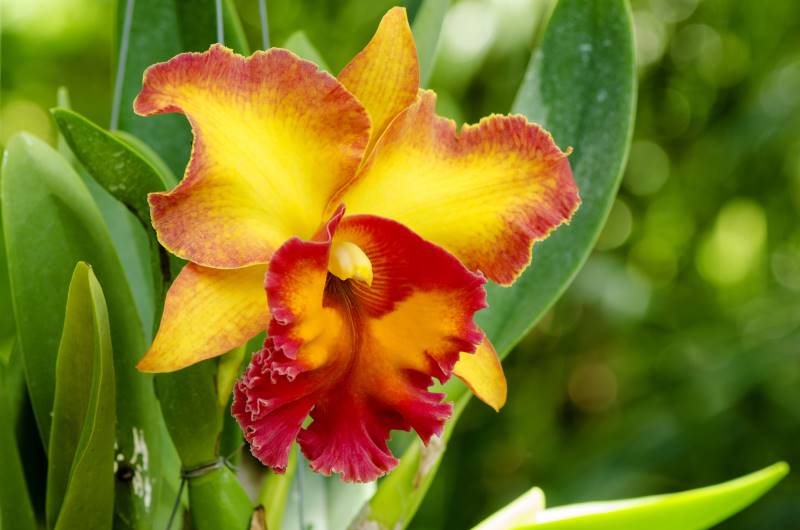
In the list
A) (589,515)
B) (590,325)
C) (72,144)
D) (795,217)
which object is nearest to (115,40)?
(72,144)

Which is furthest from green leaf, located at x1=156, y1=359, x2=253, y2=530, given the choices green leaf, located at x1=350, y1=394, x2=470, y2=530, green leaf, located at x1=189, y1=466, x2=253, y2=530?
green leaf, located at x1=350, y1=394, x2=470, y2=530

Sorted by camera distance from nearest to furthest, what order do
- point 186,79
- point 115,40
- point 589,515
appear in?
point 186,79 → point 589,515 → point 115,40

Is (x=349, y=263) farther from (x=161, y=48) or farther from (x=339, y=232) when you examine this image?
(x=161, y=48)

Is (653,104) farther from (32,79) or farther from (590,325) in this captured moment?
(32,79)

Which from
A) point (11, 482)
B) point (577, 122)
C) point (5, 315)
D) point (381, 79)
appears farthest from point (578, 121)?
point (5, 315)

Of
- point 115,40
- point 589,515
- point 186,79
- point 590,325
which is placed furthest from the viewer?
point 590,325

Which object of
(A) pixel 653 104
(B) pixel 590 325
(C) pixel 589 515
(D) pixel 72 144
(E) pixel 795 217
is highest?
(D) pixel 72 144

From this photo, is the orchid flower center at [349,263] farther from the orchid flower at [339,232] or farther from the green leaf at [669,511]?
the green leaf at [669,511]
